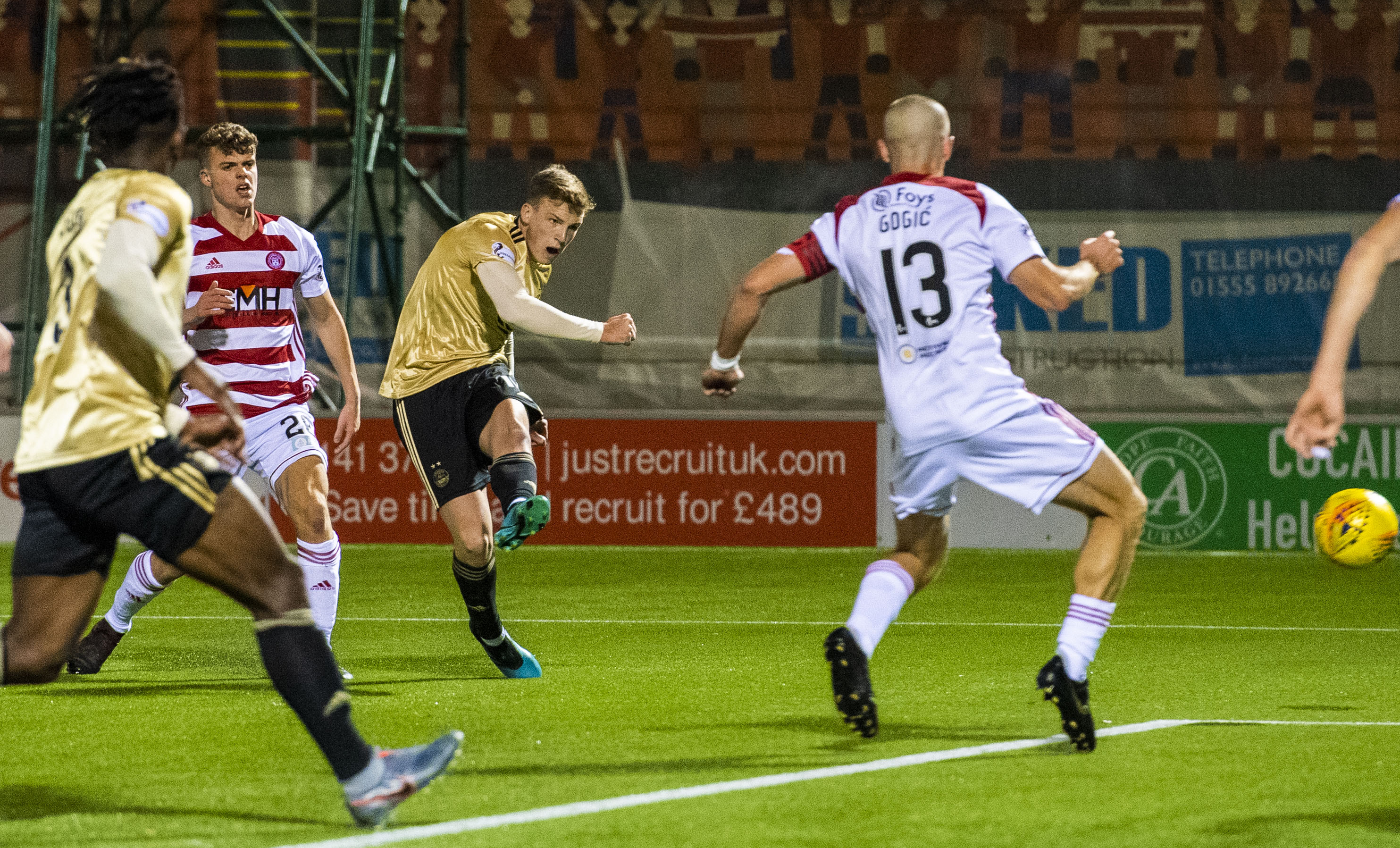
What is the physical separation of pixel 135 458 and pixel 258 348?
308 cm

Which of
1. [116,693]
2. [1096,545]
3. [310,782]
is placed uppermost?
[1096,545]

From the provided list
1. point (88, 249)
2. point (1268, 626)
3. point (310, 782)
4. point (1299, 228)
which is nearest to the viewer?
point (88, 249)

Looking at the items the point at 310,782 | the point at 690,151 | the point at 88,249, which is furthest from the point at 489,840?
the point at 690,151

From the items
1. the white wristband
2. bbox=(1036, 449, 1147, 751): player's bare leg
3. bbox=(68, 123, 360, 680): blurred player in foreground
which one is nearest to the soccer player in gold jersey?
bbox=(68, 123, 360, 680): blurred player in foreground

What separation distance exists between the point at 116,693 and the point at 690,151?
29.9 feet

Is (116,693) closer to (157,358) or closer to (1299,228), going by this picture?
(157,358)

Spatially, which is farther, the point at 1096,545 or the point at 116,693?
the point at 116,693

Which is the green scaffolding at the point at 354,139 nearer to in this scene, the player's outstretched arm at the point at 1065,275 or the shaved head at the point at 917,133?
the shaved head at the point at 917,133

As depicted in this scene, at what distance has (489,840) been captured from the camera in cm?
409

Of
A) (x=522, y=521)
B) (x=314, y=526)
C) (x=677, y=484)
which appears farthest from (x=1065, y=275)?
(x=677, y=484)

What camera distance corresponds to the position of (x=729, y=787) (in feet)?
15.6

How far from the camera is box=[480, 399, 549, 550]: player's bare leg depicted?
21.0ft

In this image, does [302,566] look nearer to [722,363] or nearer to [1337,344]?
[722,363]

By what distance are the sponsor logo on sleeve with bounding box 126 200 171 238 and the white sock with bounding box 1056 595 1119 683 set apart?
2.66 meters
